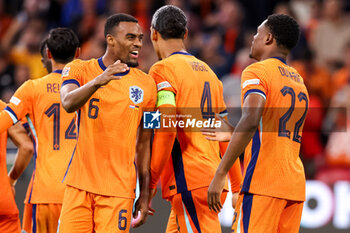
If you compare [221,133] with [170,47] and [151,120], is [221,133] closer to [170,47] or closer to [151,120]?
[151,120]

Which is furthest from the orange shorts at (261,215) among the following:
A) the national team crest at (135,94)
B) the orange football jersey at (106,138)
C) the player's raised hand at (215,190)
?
the national team crest at (135,94)

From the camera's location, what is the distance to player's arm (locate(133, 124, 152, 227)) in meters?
4.84

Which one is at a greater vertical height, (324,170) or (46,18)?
(46,18)

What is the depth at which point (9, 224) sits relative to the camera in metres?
5.64

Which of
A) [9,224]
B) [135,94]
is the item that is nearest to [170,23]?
[135,94]

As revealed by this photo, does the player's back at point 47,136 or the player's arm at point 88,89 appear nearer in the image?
the player's arm at point 88,89

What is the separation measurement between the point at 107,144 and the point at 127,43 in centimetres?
84

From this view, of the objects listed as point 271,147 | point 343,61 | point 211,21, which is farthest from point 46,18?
point 271,147

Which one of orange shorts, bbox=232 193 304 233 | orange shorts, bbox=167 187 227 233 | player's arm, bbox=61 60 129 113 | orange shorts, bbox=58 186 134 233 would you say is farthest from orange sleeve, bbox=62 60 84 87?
orange shorts, bbox=232 193 304 233

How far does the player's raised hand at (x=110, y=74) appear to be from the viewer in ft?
14.2

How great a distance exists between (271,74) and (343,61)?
6314 millimetres

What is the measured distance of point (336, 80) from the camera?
10.0 meters

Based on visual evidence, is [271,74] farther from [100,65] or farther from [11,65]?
[11,65]

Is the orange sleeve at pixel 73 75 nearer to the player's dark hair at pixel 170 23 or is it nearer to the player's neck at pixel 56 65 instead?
the player's dark hair at pixel 170 23
